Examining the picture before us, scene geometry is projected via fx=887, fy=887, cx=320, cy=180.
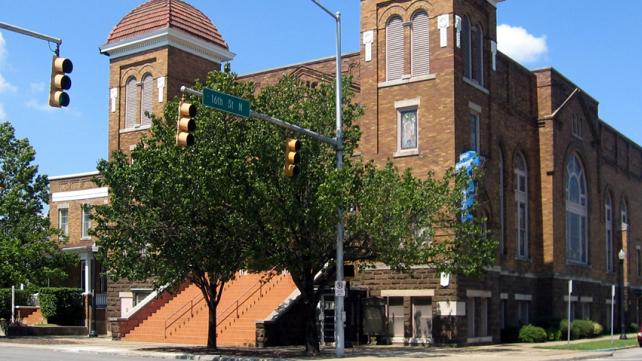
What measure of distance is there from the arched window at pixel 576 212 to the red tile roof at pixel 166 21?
19993 mm

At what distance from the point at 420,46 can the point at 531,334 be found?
1369 centimetres

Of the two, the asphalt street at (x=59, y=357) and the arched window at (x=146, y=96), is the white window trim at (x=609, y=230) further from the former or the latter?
the asphalt street at (x=59, y=357)

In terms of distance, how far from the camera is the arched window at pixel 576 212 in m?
47.2

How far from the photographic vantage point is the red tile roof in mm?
44516

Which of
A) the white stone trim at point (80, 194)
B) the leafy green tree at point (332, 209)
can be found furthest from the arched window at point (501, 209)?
the white stone trim at point (80, 194)

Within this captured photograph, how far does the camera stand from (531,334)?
39.4 m

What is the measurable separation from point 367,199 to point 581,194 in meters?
25.9

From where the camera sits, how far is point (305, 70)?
43281 mm

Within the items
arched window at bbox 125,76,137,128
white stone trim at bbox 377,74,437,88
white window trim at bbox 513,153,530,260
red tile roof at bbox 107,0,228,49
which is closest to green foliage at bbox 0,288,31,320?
arched window at bbox 125,76,137,128

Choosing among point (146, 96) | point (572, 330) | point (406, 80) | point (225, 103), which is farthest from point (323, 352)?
point (146, 96)

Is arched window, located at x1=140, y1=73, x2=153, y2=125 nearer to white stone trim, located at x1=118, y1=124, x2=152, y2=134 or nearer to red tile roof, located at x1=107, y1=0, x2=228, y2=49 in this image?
white stone trim, located at x1=118, y1=124, x2=152, y2=134

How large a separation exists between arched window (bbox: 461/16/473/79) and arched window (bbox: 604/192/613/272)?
20452 millimetres

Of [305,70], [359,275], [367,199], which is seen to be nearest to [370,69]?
[305,70]

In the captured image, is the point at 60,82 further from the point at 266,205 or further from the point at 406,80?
the point at 406,80
